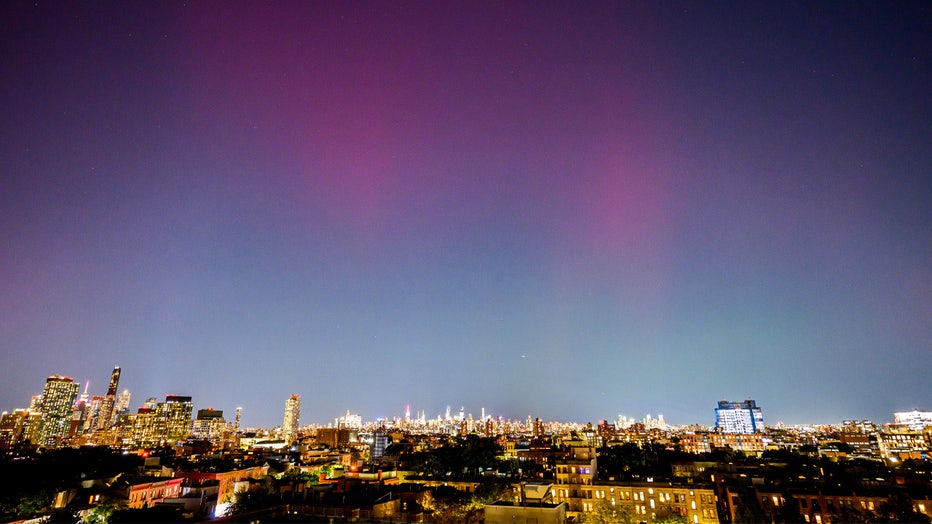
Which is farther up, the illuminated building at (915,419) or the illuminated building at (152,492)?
the illuminated building at (915,419)

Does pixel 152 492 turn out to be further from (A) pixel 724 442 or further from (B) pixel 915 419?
(B) pixel 915 419

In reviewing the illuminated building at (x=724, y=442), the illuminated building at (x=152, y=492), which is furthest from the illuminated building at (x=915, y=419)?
the illuminated building at (x=152, y=492)

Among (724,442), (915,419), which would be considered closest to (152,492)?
(724,442)

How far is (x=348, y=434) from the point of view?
198750mm

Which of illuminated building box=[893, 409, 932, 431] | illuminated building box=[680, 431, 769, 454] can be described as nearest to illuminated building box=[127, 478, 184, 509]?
illuminated building box=[680, 431, 769, 454]

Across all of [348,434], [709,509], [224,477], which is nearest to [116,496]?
[224,477]

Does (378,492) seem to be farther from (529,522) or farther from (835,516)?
(835,516)

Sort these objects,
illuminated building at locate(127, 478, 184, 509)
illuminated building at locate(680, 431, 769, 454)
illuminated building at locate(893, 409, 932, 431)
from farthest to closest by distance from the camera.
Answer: illuminated building at locate(893, 409, 932, 431) → illuminated building at locate(680, 431, 769, 454) → illuminated building at locate(127, 478, 184, 509)

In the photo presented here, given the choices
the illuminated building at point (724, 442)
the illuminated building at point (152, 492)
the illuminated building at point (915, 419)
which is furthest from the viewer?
the illuminated building at point (915, 419)

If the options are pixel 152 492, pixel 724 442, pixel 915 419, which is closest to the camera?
pixel 152 492

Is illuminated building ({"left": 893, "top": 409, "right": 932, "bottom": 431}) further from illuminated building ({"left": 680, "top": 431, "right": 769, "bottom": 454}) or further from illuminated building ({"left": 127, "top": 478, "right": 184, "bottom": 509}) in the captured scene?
illuminated building ({"left": 127, "top": 478, "right": 184, "bottom": 509})

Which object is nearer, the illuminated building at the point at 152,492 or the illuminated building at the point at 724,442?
the illuminated building at the point at 152,492

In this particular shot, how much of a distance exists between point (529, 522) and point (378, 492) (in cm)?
1737

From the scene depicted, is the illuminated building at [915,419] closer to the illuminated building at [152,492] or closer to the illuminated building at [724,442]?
the illuminated building at [724,442]
